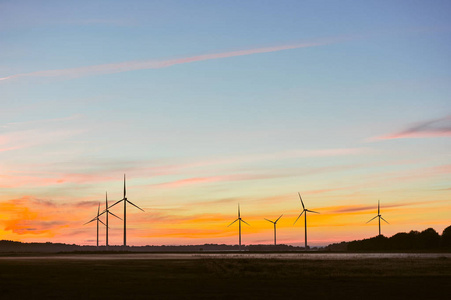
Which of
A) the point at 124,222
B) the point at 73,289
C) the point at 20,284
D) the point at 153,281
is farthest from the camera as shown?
the point at 124,222

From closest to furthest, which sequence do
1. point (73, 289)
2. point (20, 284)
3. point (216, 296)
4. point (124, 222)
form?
point (216, 296)
point (73, 289)
point (20, 284)
point (124, 222)

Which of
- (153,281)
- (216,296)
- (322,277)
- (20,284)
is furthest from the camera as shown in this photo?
(322,277)

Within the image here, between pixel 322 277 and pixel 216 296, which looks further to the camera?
pixel 322 277

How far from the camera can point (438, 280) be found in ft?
162

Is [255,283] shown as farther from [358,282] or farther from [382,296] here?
[382,296]

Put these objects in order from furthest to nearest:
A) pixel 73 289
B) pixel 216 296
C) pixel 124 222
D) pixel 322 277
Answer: pixel 124 222, pixel 322 277, pixel 73 289, pixel 216 296

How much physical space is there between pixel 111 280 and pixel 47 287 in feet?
25.4

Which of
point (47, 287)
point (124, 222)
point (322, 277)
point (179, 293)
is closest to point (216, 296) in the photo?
point (179, 293)

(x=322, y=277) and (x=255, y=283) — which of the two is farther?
(x=322, y=277)

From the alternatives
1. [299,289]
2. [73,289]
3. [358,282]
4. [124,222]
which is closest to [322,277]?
[358,282]

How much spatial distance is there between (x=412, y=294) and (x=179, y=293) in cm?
1357

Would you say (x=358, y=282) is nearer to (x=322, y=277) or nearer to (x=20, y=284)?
(x=322, y=277)

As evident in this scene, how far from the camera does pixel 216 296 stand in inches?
1400

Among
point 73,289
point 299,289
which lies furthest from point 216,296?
point 73,289
